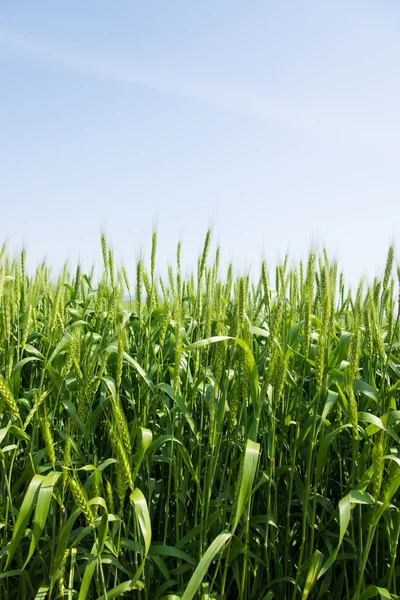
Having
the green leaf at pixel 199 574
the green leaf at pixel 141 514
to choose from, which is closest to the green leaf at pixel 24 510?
the green leaf at pixel 141 514

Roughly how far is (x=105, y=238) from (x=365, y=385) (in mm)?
1266

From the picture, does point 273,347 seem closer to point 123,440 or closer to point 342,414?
point 123,440

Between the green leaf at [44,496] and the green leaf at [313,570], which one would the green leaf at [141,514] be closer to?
the green leaf at [44,496]

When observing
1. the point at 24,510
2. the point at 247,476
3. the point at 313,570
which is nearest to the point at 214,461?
the point at 247,476

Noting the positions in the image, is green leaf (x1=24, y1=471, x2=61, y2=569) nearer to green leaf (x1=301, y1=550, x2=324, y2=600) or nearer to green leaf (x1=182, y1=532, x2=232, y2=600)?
green leaf (x1=182, y1=532, x2=232, y2=600)

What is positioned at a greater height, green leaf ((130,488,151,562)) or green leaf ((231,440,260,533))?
green leaf ((231,440,260,533))

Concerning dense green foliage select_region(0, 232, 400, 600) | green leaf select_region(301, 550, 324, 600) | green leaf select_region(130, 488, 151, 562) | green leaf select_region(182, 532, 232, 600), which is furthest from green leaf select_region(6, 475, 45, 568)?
green leaf select_region(301, 550, 324, 600)

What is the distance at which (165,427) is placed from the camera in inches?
84.6

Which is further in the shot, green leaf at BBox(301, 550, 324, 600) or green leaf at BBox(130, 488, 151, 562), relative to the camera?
green leaf at BBox(301, 550, 324, 600)

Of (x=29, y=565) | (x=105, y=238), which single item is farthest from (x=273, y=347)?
(x=29, y=565)

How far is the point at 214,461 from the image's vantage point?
1798 millimetres

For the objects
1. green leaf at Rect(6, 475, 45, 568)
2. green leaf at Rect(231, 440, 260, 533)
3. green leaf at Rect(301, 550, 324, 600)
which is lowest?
green leaf at Rect(301, 550, 324, 600)

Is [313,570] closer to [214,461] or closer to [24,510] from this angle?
[214,461]

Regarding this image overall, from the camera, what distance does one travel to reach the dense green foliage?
1.65 meters
